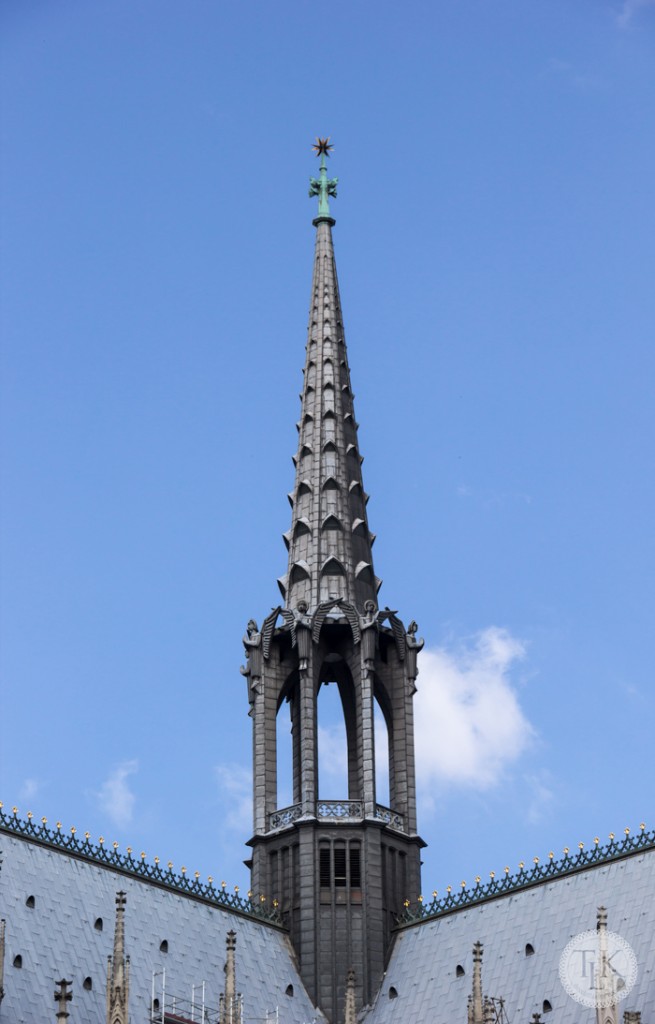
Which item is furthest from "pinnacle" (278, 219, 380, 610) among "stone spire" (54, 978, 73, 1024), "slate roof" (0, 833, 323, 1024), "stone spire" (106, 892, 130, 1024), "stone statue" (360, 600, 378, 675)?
"stone spire" (54, 978, 73, 1024)

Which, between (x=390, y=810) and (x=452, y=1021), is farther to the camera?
(x=390, y=810)

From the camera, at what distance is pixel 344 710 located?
9438cm

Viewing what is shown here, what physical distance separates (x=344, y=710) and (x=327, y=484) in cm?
871

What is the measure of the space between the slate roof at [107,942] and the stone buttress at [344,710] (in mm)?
1925

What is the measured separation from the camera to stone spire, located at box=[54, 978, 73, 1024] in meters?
69.5

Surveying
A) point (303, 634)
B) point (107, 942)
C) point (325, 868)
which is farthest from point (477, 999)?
point (303, 634)

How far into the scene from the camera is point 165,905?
275ft

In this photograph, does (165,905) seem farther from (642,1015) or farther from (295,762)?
(642,1015)

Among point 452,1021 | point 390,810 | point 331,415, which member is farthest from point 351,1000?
point 331,415

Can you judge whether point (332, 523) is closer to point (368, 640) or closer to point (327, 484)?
point (327, 484)

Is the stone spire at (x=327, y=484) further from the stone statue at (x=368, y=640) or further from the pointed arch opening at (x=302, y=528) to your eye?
the stone statue at (x=368, y=640)

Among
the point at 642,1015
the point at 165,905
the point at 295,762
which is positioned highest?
the point at 295,762

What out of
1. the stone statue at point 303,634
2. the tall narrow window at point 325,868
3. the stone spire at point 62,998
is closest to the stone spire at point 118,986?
the stone spire at point 62,998

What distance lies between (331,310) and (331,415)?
5337 mm
